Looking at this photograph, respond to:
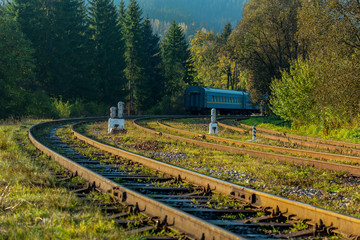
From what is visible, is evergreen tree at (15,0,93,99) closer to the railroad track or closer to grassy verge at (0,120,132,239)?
the railroad track

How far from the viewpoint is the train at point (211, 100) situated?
42750 millimetres

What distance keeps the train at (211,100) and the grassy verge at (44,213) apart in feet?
113

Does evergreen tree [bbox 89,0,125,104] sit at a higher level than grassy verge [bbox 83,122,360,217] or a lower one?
higher

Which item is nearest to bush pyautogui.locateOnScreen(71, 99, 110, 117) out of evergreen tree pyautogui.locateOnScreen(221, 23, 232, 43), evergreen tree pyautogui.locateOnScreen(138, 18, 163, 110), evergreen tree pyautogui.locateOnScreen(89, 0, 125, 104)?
evergreen tree pyautogui.locateOnScreen(89, 0, 125, 104)

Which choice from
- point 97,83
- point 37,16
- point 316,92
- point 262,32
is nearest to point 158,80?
point 97,83

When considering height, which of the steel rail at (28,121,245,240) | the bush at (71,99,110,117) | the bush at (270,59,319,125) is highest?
the bush at (270,59,319,125)

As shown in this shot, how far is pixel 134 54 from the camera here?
53156 mm

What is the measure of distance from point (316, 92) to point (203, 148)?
965 centimetres

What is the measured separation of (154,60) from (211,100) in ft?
46.7

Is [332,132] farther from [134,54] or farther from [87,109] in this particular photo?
[134,54]

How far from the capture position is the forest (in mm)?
19094

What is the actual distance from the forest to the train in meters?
5.39

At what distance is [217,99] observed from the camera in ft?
146

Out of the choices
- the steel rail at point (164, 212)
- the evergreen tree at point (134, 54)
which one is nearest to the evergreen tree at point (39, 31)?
the evergreen tree at point (134, 54)
